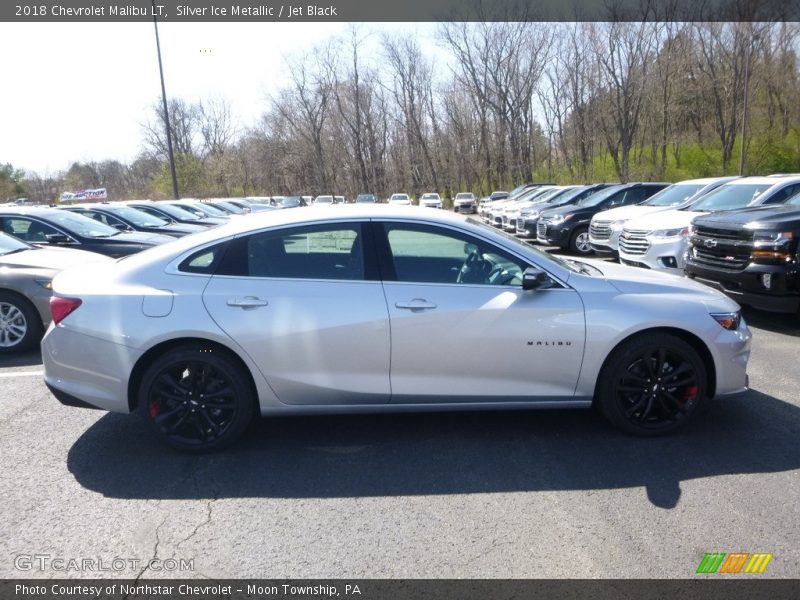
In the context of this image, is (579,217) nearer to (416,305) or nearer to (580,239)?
(580,239)

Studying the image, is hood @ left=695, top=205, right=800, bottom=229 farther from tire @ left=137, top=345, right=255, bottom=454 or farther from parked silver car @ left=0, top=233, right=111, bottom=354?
parked silver car @ left=0, top=233, right=111, bottom=354

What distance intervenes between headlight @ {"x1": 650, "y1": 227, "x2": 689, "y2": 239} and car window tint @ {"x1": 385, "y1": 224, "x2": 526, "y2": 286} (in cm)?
665

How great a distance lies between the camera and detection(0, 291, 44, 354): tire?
6.59 meters

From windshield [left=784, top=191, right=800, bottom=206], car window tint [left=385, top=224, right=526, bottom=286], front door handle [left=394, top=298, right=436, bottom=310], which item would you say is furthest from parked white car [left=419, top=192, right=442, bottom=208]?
front door handle [left=394, top=298, right=436, bottom=310]

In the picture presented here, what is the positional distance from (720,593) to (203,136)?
68.1m

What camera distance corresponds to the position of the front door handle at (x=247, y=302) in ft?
12.6

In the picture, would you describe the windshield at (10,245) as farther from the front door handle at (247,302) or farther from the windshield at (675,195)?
the windshield at (675,195)

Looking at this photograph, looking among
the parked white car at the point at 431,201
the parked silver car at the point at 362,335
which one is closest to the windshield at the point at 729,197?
the parked silver car at the point at 362,335

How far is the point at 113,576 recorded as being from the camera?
278cm

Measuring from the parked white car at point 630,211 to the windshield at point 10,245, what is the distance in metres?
10.3

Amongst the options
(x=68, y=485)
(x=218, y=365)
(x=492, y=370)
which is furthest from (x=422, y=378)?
(x=68, y=485)

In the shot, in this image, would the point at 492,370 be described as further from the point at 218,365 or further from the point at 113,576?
the point at 113,576

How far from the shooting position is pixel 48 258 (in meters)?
7.14

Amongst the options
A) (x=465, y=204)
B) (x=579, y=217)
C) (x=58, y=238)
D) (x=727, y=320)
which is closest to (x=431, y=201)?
(x=465, y=204)
